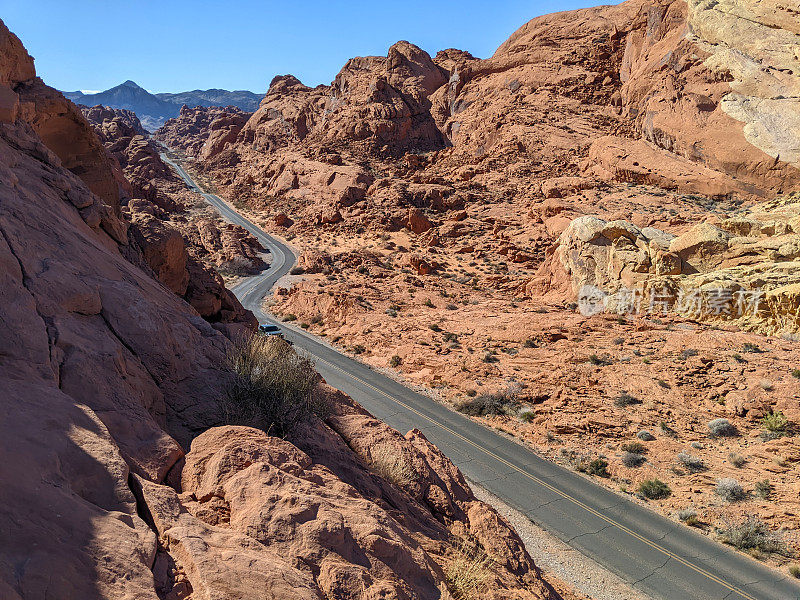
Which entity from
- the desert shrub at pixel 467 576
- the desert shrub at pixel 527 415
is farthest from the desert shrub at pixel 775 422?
the desert shrub at pixel 467 576

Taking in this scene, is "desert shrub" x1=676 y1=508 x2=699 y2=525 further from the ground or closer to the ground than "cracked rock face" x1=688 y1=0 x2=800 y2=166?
closer to the ground

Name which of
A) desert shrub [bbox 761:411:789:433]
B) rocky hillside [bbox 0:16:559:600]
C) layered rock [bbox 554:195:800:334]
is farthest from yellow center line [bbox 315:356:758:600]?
layered rock [bbox 554:195:800:334]

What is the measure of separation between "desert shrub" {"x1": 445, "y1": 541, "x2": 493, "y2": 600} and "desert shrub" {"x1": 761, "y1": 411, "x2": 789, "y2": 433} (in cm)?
1365

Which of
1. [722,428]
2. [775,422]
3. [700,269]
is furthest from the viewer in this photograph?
[700,269]

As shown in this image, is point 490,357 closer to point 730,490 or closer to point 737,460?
point 737,460

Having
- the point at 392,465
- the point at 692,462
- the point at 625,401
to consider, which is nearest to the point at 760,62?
the point at 625,401

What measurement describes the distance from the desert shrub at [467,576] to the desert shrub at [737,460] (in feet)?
39.5

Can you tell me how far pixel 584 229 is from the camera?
82.1 ft

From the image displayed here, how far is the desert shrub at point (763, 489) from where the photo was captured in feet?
40.4

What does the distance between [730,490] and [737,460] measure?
135 cm

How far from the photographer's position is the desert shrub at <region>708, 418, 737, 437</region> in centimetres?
1469

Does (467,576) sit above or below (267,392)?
below

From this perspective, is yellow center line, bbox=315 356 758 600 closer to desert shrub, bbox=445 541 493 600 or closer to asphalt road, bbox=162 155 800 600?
asphalt road, bbox=162 155 800 600

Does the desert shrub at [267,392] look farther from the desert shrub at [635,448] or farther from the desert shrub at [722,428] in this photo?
the desert shrub at [722,428]
